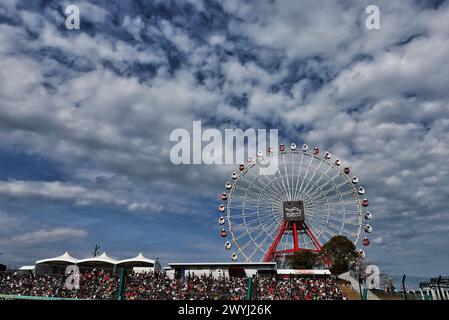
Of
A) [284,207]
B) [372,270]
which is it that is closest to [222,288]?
[372,270]

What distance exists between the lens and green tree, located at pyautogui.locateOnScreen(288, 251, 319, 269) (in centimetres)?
5622

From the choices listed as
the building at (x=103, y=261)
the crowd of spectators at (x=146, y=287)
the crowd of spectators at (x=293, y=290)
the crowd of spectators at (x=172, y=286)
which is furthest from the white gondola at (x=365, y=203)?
the building at (x=103, y=261)

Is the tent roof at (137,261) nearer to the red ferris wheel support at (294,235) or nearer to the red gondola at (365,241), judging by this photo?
the red ferris wheel support at (294,235)

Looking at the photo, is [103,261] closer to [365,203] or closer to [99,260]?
[99,260]

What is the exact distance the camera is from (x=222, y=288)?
33312 millimetres

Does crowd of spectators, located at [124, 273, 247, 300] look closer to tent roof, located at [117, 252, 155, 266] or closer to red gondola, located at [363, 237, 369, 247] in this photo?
tent roof, located at [117, 252, 155, 266]

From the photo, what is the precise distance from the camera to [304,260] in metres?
56.7

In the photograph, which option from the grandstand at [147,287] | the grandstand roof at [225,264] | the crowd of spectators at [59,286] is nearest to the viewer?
the grandstand at [147,287]

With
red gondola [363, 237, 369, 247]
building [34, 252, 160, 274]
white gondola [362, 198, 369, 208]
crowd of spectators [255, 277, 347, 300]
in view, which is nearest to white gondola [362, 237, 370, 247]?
red gondola [363, 237, 369, 247]

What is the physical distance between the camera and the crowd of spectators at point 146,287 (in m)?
33.2

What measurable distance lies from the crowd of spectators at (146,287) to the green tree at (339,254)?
16.2 m
